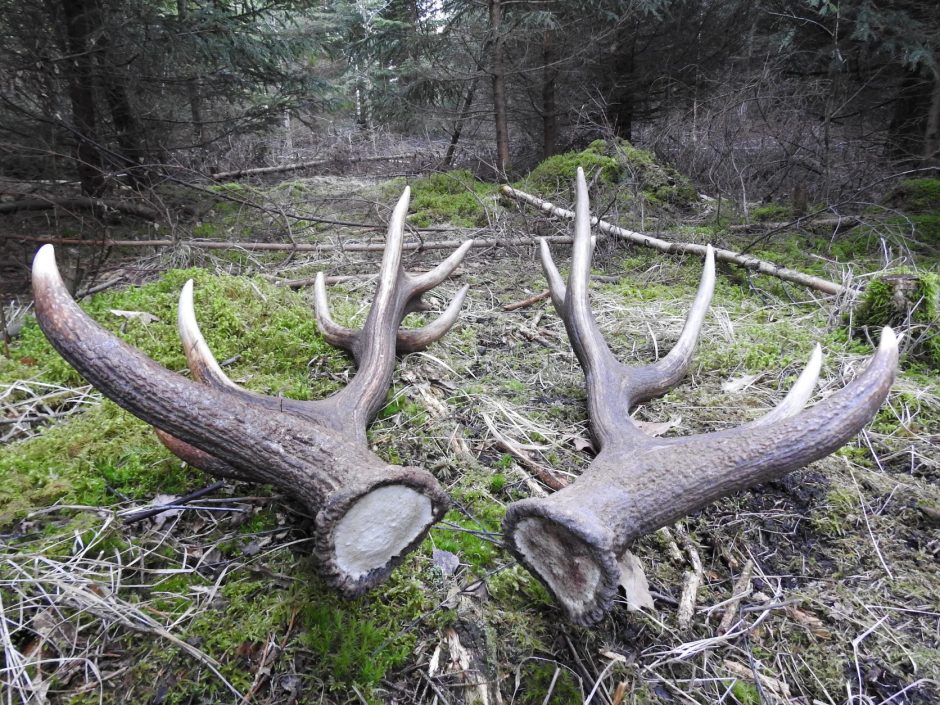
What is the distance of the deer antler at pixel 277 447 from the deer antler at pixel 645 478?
319 mm

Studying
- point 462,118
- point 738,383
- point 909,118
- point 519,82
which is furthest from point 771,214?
point 462,118

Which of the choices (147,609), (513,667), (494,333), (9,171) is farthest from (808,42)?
(9,171)

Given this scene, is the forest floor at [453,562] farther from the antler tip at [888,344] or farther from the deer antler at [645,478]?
the antler tip at [888,344]

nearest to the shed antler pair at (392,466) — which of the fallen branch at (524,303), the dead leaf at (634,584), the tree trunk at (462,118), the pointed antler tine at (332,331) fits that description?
the dead leaf at (634,584)

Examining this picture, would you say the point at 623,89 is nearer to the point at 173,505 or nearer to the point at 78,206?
the point at 78,206

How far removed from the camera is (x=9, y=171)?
517 centimetres

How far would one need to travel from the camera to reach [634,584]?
1468 mm

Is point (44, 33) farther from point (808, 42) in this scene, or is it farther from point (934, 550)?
point (808, 42)

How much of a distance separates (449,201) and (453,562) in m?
6.09

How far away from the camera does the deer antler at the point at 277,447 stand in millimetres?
1271

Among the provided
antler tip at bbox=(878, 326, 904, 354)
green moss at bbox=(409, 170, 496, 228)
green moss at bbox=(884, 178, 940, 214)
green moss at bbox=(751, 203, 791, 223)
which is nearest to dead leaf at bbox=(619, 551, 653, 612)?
antler tip at bbox=(878, 326, 904, 354)

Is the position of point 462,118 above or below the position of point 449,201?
above

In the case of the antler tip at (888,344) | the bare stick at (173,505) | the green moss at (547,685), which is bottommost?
the green moss at (547,685)

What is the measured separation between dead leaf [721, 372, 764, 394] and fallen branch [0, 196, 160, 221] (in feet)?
16.6
